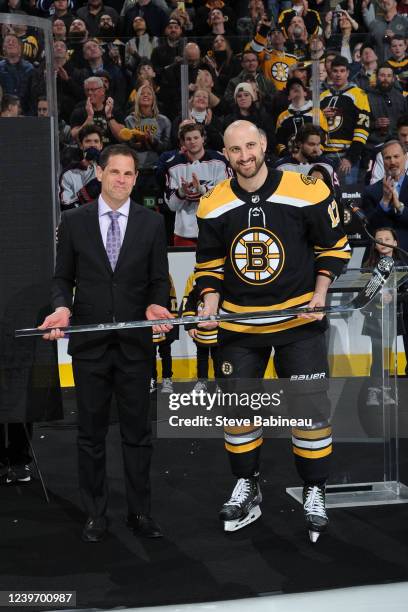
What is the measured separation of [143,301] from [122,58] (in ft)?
12.7

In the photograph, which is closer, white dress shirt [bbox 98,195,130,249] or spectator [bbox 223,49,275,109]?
white dress shirt [bbox 98,195,130,249]

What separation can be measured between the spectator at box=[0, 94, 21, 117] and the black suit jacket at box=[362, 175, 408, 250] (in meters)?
2.78

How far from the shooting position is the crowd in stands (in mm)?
6793

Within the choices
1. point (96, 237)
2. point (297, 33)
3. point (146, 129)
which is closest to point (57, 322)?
point (96, 237)

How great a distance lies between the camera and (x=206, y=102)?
7070mm

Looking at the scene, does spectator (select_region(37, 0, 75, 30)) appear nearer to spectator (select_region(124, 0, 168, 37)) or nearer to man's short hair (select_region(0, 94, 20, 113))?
spectator (select_region(124, 0, 168, 37))

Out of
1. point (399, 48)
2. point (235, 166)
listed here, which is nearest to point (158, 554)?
point (235, 166)

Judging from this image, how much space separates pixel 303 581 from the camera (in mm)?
3223

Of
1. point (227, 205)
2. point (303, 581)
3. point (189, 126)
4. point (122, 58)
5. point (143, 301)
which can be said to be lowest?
point (303, 581)

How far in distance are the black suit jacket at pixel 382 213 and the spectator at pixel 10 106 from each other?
9.11 feet

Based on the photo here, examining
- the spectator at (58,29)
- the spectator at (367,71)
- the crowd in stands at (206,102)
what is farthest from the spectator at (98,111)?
the spectator at (367,71)

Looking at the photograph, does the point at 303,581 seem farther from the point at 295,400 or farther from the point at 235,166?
the point at 235,166

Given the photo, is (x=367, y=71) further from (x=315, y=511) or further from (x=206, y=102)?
(x=315, y=511)

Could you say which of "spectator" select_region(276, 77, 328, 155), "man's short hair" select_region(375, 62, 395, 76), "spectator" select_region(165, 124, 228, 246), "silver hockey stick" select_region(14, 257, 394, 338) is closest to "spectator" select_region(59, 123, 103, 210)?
"spectator" select_region(165, 124, 228, 246)
